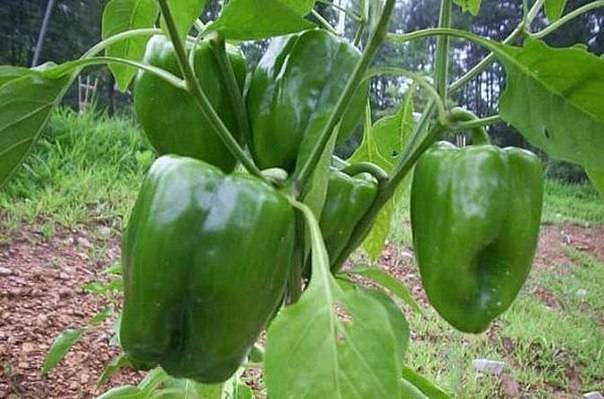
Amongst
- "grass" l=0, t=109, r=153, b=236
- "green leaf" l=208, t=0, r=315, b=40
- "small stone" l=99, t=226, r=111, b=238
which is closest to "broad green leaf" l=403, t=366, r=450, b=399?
"green leaf" l=208, t=0, r=315, b=40

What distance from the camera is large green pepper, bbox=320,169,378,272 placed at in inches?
25.4

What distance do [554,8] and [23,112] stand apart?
0.48 meters

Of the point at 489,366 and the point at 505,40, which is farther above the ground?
the point at 505,40

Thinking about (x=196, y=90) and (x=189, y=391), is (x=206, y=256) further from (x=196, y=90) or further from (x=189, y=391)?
(x=189, y=391)

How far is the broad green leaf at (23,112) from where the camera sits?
571 millimetres

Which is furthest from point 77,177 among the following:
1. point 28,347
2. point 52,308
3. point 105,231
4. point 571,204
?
point 571,204

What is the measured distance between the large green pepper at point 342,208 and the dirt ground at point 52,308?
125 cm

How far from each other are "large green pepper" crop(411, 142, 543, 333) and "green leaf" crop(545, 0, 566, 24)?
0.61ft

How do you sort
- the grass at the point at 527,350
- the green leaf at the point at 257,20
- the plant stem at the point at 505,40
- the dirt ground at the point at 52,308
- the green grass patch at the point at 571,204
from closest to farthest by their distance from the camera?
the green leaf at the point at 257,20 → the plant stem at the point at 505,40 → the dirt ground at the point at 52,308 → the grass at the point at 527,350 → the green grass patch at the point at 571,204

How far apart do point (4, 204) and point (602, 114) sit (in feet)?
8.40

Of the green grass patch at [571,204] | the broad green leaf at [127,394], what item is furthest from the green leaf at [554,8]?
the green grass patch at [571,204]

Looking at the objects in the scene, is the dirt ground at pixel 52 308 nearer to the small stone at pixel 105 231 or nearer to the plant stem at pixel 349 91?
the small stone at pixel 105 231

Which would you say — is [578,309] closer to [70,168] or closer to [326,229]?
[70,168]

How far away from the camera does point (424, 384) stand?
2.72 ft
